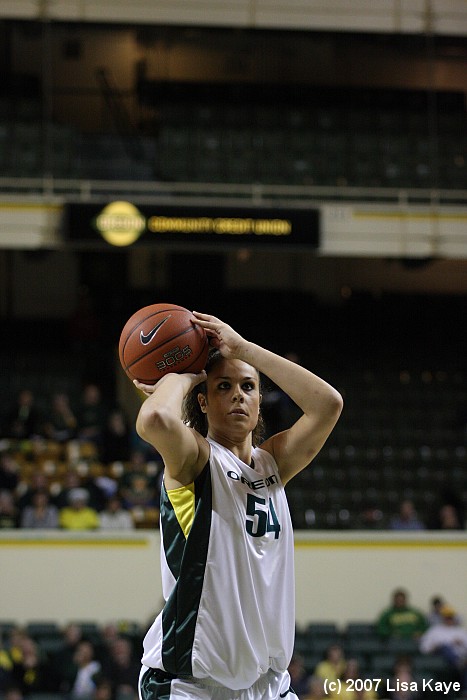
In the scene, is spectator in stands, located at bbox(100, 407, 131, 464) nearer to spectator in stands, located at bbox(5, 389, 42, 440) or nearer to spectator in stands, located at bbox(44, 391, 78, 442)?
spectator in stands, located at bbox(44, 391, 78, 442)

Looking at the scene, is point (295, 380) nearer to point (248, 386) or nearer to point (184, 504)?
point (248, 386)

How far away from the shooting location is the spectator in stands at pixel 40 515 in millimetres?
12211

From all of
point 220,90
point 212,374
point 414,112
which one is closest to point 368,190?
point 414,112

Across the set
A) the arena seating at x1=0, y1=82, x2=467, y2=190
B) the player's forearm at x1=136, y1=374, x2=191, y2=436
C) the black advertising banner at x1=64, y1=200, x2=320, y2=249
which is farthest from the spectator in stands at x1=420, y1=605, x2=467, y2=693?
the player's forearm at x1=136, y1=374, x2=191, y2=436

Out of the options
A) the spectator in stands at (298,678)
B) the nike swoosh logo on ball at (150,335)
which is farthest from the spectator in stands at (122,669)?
the nike swoosh logo on ball at (150,335)

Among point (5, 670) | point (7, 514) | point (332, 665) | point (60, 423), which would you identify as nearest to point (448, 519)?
point (332, 665)

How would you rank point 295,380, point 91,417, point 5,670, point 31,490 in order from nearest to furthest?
point 295,380 → point 5,670 → point 31,490 → point 91,417

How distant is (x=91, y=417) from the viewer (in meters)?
14.0

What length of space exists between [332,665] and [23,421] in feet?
17.0

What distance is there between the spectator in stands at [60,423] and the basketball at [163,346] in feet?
32.8

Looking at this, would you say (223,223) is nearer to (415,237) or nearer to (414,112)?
(415,237)

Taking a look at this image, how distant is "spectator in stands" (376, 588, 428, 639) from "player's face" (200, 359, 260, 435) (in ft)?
29.1

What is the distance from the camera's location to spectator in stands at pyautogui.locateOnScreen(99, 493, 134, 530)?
12297mm

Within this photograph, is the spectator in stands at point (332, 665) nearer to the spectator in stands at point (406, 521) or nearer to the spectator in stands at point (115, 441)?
the spectator in stands at point (406, 521)
